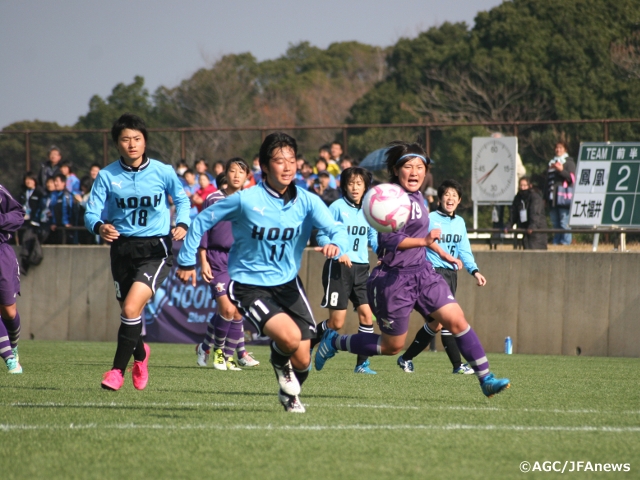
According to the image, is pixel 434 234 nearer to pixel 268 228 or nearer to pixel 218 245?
pixel 268 228

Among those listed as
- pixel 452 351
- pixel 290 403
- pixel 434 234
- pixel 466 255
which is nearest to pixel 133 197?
pixel 290 403

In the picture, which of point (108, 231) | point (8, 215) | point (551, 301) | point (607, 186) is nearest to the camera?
point (108, 231)

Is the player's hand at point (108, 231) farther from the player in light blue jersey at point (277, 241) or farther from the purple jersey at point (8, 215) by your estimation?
the purple jersey at point (8, 215)

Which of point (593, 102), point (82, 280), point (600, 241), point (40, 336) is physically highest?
point (593, 102)

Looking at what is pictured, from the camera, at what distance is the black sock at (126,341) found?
24.4 feet

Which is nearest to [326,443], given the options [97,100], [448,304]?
[448,304]

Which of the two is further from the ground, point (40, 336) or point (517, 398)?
point (517, 398)

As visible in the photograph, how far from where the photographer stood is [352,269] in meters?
10.9

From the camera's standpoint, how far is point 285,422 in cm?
589

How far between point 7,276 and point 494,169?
1019 cm

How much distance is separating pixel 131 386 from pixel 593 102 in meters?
25.7

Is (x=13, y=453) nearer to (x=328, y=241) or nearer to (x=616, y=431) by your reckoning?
(x=328, y=241)

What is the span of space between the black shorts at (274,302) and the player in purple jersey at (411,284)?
1.16 metres

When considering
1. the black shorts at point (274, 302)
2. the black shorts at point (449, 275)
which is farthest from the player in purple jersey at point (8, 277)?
the black shorts at point (449, 275)
